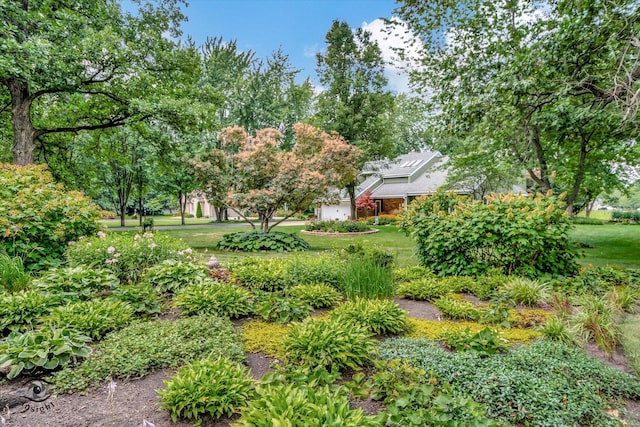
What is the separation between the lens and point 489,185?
58.0ft

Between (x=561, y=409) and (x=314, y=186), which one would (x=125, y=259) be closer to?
(x=561, y=409)

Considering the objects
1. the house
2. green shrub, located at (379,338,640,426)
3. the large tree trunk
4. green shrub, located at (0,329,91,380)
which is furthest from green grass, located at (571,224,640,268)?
the large tree trunk

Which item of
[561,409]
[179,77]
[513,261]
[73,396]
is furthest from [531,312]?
[179,77]

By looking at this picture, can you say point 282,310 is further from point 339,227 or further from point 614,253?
point 339,227

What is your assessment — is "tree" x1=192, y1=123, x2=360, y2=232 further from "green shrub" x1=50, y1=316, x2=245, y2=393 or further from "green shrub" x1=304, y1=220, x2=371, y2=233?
"green shrub" x1=50, y1=316, x2=245, y2=393

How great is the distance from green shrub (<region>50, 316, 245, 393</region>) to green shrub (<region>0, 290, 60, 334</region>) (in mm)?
895

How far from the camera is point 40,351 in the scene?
92.5 inches

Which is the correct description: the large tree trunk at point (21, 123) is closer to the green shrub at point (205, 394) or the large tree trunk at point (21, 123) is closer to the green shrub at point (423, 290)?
the green shrub at point (205, 394)

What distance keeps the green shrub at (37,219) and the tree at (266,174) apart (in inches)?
183

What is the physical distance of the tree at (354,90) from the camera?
19641 mm

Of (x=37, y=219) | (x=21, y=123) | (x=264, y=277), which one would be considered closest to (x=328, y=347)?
(x=264, y=277)

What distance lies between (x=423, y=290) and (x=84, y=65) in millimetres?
9508

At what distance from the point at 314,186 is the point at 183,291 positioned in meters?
6.89

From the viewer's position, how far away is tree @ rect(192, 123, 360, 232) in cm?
1038
